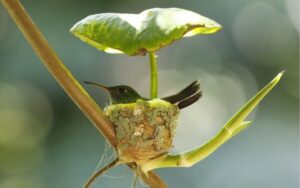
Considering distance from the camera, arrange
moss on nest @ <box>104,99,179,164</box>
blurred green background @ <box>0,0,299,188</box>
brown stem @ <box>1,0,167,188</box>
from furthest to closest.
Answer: blurred green background @ <box>0,0,299,188</box> → moss on nest @ <box>104,99,179,164</box> → brown stem @ <box>1,0,167,188</box>

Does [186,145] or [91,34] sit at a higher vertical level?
[91,34]

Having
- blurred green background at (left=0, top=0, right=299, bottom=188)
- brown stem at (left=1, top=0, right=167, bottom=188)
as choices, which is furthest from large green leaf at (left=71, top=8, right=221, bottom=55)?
blurred green background at (left=0, top=0, right=299, bottom=188)

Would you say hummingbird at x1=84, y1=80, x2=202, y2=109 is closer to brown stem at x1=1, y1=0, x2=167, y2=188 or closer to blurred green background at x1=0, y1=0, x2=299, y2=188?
brown stem at x1=1, y1=0, x2=167, y2=188

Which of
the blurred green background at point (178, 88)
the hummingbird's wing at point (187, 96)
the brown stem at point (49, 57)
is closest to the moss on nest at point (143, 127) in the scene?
the hummingbird's wing at point (187, 96)

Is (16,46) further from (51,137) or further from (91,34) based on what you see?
(91,34)

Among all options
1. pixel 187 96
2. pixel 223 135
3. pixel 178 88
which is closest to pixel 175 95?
pixel 187 96

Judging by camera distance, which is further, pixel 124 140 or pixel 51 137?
pixel 51 137

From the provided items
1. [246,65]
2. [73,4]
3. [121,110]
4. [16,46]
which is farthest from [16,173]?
[121,110]
